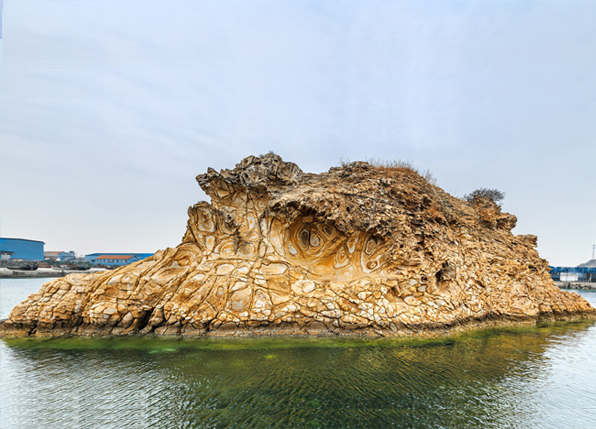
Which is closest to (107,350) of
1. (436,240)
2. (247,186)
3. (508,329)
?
(247,186)

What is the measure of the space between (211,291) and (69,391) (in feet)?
18.3

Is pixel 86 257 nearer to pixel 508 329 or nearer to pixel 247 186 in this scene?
pixel 247 186

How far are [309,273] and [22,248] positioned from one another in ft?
265

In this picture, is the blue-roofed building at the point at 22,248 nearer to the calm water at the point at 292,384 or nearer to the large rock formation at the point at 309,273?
the large rock formation at the point at 309,273

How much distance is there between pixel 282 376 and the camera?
722 cm

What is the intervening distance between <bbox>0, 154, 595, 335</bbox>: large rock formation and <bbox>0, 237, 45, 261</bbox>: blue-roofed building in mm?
71606

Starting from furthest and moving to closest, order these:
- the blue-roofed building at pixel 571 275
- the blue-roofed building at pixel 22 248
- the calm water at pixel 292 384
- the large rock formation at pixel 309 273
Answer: the blue-roofed building at pixel 22 248
the blue-roofed building at pixel 571 275
the large rock formation at pixel 309 273
the calm water at pixel 292 384

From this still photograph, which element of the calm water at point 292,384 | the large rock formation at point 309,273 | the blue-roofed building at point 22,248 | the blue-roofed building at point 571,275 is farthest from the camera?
the blue-roofed building at point 22,248

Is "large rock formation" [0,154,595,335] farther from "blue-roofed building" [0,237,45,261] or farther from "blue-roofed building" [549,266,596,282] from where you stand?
"blue-roofed building" [0,237,45,261]

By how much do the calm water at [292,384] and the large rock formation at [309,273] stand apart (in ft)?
3.59

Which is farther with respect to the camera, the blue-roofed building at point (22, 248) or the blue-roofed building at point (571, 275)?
the blue-roofed building at point (22, 248)

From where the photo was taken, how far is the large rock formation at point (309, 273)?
443 inches

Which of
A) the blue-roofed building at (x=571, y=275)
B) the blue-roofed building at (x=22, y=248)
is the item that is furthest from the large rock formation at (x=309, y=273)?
the blue-roofed building at (x=22, y=248)

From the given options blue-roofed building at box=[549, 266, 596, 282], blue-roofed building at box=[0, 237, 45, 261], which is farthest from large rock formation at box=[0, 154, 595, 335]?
blue-roofed building at box=[0, 237, 45, 261]
